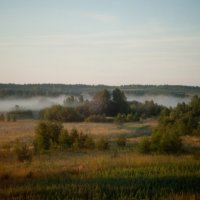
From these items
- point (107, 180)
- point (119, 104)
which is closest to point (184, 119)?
point (107, 180)

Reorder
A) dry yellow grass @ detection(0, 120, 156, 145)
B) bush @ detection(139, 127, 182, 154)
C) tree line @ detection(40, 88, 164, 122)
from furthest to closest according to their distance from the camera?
tree line @ detection(40, 88, 164, 122) → dry yellow grass @ detection(0, 120, 156, 145) → bush @ detection(139, 127, 182, 154)

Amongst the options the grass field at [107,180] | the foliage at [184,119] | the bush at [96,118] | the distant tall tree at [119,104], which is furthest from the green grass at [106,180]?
the distant tall tree at [119,104]

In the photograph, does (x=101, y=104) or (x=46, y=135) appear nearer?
(x=46, y=135)

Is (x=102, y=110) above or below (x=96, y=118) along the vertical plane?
above

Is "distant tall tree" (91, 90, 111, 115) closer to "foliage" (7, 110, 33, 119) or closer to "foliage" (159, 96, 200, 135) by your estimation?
"foliage" (7, 110, 33, 119)

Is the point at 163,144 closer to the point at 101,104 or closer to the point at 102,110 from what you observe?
the point at 102,110

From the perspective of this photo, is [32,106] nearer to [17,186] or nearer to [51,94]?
[51,94]

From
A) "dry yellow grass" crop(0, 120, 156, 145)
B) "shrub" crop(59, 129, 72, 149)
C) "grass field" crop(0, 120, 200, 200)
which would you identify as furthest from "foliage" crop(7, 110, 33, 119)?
"grass field" crop(0, 120, 200, 200)

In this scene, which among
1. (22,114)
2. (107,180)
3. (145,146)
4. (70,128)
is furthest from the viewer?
(22,114)

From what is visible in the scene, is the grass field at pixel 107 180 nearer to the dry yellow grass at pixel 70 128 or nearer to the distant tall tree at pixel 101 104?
the dry yellow grass at pixel 70 128

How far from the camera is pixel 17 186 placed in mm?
18203

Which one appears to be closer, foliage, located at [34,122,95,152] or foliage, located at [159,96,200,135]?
foliage, located at [34,122,95,152]

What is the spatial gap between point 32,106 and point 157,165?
141295 mm

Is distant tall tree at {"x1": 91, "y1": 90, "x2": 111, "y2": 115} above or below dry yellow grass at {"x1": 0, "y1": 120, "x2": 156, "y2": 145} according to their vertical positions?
above
